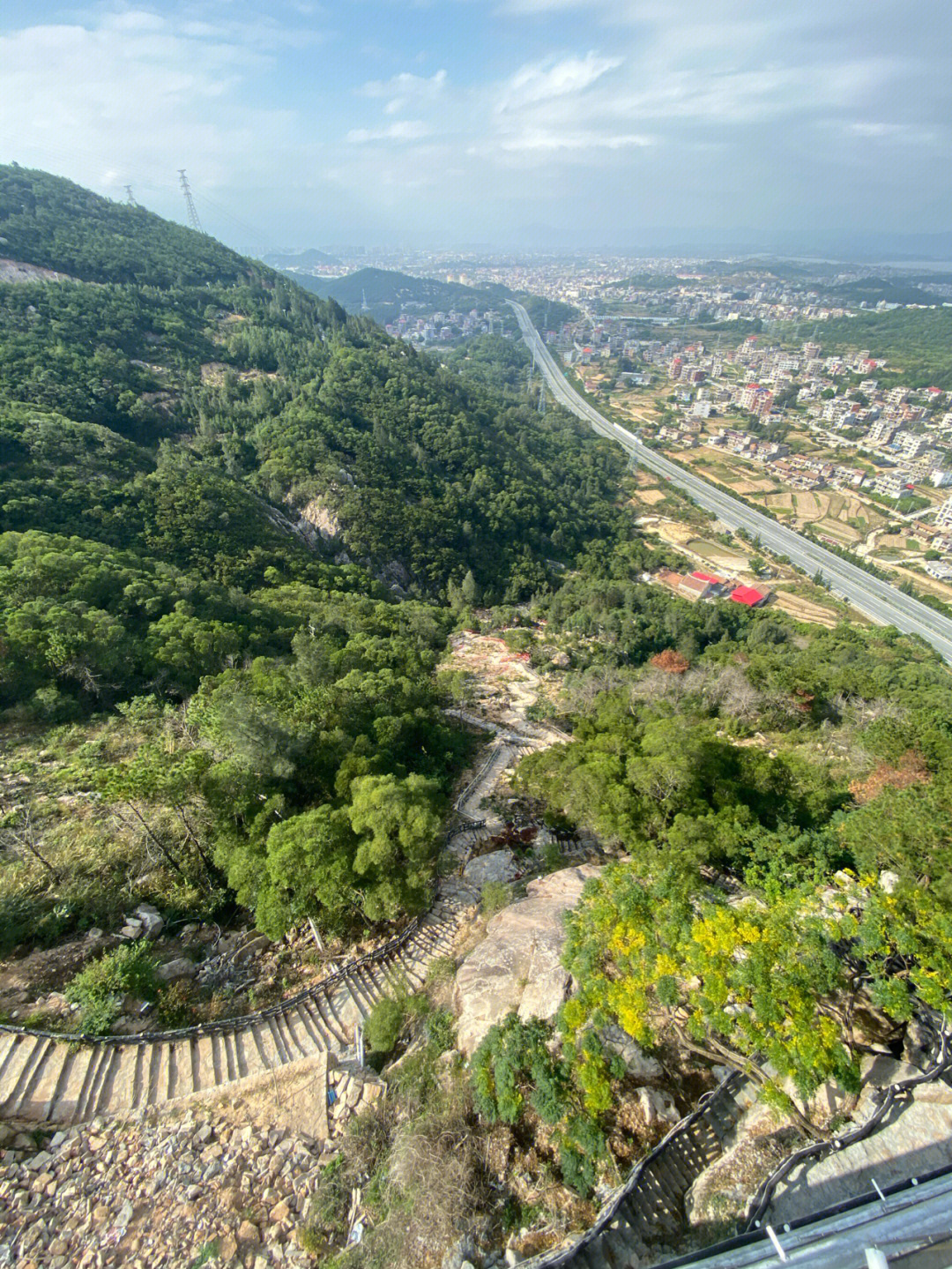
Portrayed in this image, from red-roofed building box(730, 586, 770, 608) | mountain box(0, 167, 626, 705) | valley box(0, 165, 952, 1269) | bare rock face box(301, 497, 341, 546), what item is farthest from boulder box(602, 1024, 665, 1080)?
red-roofed building box(730, 586, 770, 608)

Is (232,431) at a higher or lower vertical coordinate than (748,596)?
higher

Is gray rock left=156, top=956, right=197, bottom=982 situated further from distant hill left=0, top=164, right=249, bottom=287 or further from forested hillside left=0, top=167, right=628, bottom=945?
distant hill left=0, top=164, right=249, bottom=287

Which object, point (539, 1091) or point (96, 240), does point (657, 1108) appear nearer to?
point (539, 1091)

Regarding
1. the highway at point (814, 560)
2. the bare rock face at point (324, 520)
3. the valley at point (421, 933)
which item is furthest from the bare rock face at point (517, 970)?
the highway at point (814, 560)

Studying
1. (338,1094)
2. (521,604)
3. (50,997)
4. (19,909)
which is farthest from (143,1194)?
(521,604)

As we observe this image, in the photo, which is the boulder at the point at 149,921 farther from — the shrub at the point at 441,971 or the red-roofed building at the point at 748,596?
the red-roofed building at the point at 748,596

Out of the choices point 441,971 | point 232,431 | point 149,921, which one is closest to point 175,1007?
point 149,921

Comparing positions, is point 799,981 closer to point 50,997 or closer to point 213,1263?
point 213,1263
